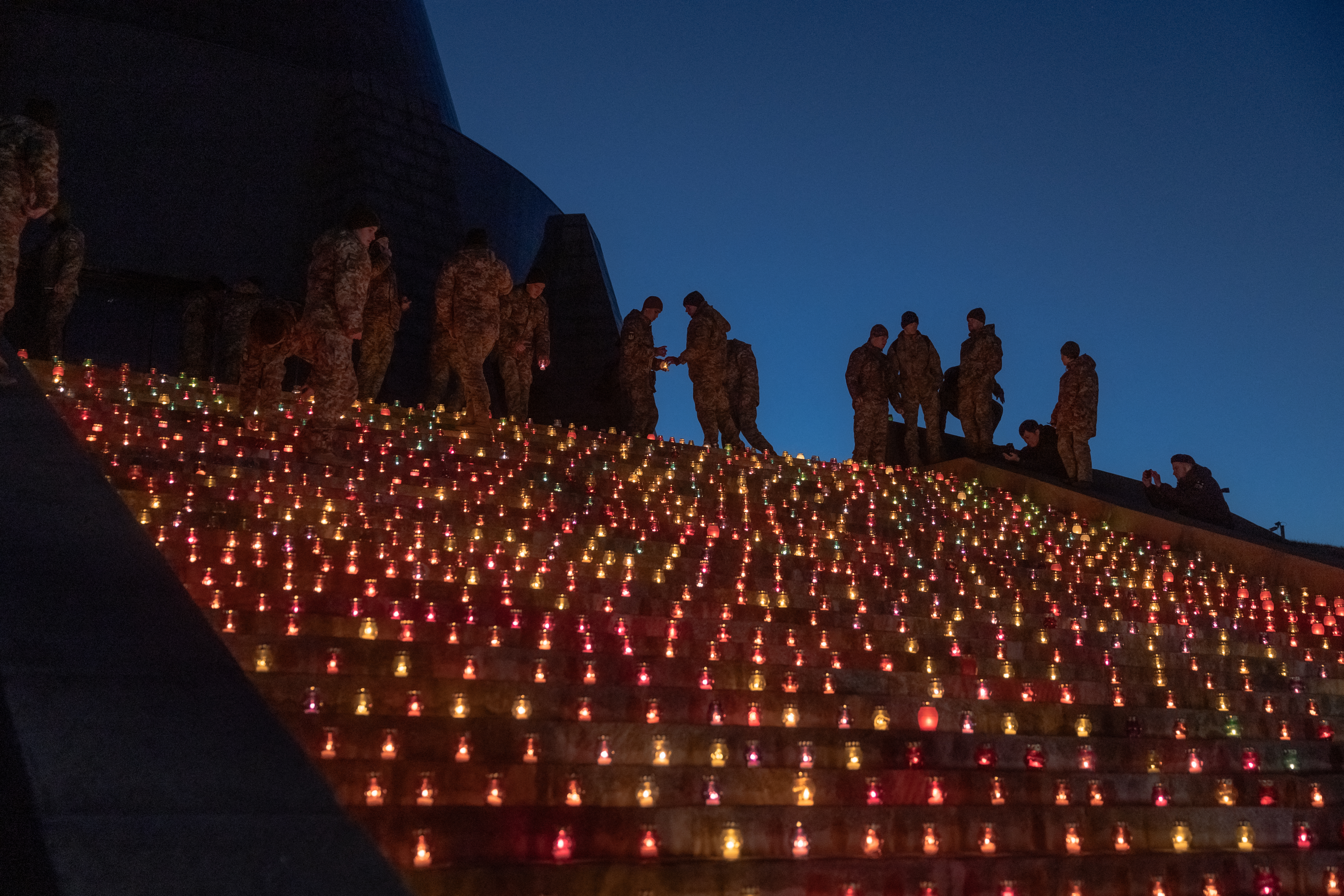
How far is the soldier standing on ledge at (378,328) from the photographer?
11.9 metres

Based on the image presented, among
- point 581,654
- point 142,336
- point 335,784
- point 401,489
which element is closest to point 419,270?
point 142,336

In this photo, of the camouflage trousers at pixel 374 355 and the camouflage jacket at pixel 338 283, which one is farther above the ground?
the camouflage trousers at pixel 374 355

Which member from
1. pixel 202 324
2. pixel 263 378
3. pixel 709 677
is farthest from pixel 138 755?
pixel 202 324

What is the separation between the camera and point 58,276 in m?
11.9

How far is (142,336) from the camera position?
16797 mm

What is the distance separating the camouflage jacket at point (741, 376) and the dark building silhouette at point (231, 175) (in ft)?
9.70

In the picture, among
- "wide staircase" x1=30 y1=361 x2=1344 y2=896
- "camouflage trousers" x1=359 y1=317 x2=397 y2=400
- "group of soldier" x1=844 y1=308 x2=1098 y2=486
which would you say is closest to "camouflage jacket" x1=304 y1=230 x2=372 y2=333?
"wide staircase" x1=30 y1=361 x2=1344 y2=896

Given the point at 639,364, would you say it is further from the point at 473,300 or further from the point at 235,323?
the point at 235,323

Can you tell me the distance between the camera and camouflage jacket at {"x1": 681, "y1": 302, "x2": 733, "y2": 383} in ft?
47.1

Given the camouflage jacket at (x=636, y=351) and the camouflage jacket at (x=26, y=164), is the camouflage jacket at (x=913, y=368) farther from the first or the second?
the camouflage jacket at (x=26, y=164)

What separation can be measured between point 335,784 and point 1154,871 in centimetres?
326

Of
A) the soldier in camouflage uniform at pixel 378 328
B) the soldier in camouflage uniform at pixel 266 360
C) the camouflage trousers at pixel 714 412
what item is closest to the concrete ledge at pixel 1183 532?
the camouflage trousers at pixel 714 412

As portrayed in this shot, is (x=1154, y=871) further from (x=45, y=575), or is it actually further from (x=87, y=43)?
(x=87, y=43)

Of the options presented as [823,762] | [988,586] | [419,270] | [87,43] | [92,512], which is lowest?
[823,762]
